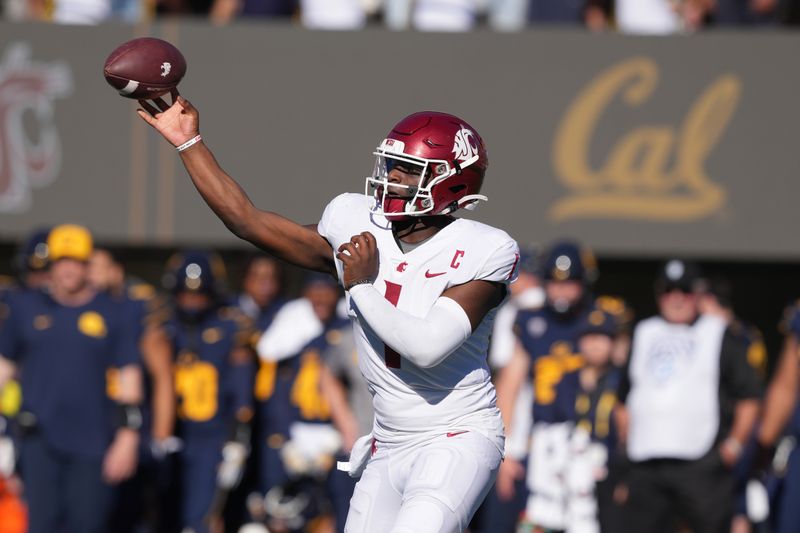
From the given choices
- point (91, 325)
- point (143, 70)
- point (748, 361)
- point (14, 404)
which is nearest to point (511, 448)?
point (748, 361)

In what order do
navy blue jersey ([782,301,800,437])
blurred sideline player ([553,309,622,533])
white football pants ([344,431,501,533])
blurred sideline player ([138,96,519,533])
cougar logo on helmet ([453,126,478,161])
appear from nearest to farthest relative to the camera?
1. white football pants ([344,431,501,533])
2. blurred sideline player ([138,96,519,533])
3. cougar logo on helmet ([453,126,478,161])
4. navy blue jersey ([782,301,800,437])
5. blurred sideline player ([553,309,622,533])

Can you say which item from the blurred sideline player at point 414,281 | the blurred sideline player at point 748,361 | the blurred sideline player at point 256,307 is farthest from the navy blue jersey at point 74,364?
the blurred sideline player at point 414,281

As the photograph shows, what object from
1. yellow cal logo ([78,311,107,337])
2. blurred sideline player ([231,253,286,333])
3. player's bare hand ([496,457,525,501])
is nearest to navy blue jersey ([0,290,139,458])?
yellow cal logo ([78,311,107,337])

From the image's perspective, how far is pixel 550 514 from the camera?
793 cm

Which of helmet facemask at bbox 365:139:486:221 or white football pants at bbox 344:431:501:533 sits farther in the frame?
helmet facemask at bbox 365:139:486:221

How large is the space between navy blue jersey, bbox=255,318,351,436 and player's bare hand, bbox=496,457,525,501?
102 cm

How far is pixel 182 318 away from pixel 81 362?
1.10 meters

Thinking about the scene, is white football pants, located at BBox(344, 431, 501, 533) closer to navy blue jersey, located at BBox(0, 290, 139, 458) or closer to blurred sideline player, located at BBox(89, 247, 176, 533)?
navy blue jersey, located at BBox(0, 290, 139, 458)

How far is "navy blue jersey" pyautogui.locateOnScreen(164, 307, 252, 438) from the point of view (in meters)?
8.63

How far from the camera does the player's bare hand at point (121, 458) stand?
7.62m

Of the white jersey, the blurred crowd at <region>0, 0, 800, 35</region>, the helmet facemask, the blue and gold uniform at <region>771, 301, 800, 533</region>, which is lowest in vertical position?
the blue and gold uniform at <region>771, 301, 800, 533</region>

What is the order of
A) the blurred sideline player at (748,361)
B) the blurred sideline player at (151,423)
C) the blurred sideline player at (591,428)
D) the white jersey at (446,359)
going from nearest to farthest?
the white jersey at (446,359), the blurred sideline player at (748,361), the blurred sideline player at (591,428), the blurred sideline player at (151,423)

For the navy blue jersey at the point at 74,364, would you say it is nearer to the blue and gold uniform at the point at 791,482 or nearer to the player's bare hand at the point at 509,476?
the player's bare hand at the point at 509,476

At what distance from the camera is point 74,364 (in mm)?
7715
